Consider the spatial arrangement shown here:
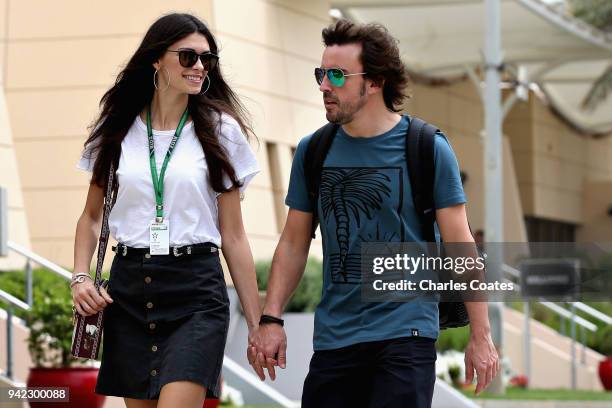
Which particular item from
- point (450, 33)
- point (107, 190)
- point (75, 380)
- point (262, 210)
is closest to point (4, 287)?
point (75, 380)

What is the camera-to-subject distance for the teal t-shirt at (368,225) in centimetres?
523

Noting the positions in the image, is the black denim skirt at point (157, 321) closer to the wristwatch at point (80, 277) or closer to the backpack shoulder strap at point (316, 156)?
the wristwatch at point (80, 277)

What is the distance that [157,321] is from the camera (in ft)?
17.6

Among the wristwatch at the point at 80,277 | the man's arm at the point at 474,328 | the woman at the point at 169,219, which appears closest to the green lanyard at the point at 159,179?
the woman at the point at 169,219

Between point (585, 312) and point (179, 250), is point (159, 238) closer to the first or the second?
point (179, 250)

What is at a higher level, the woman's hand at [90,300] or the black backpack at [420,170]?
the black backpack at [420,170]

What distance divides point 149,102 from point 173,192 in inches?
20.9

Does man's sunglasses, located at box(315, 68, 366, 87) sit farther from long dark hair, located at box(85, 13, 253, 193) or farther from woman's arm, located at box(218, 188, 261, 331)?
woman's arm, located at box(218, 188, 261, 331)

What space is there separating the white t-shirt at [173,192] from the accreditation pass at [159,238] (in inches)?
0.9

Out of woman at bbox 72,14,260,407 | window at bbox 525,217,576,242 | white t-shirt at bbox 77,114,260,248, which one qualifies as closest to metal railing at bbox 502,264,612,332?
window at bbox 525,217,576,242

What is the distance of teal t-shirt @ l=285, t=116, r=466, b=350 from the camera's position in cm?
523

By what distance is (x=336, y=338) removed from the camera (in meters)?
5.27

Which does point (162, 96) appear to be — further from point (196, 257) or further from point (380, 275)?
point (380, 275)

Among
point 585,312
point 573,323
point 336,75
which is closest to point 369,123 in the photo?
point 336,75
